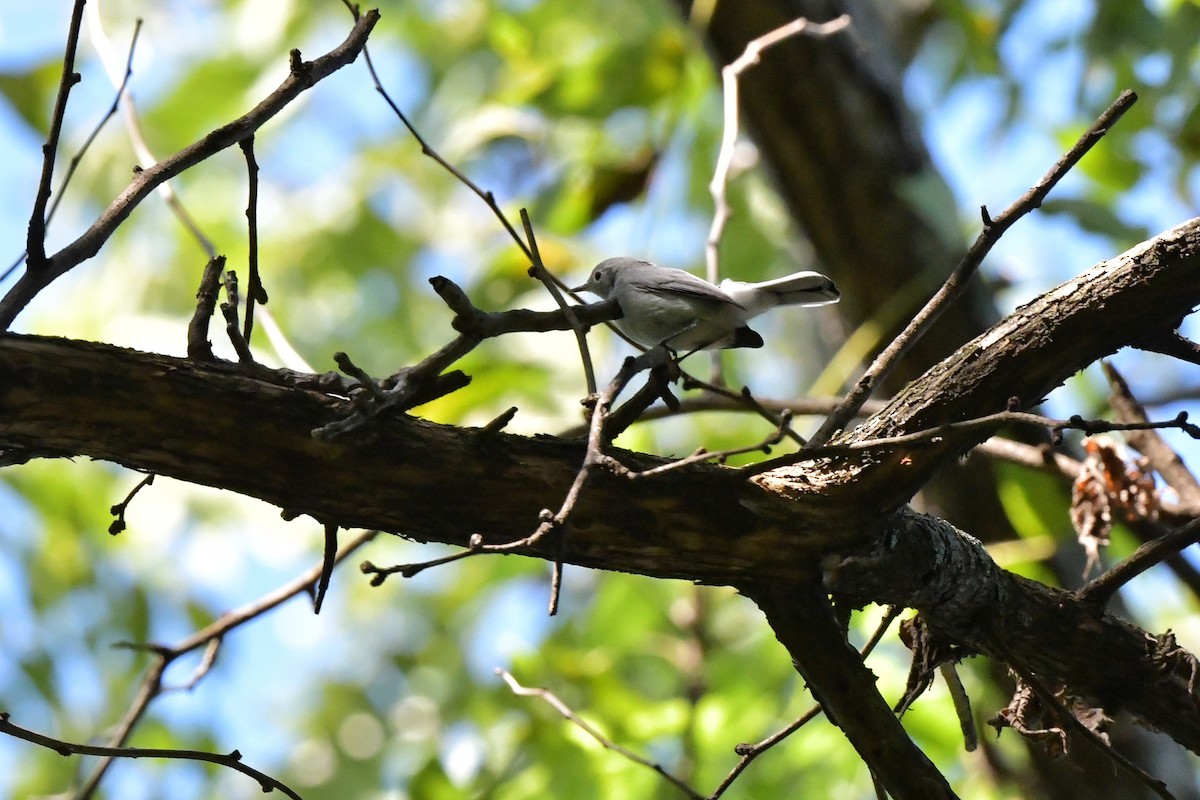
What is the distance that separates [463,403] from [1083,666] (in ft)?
4.63

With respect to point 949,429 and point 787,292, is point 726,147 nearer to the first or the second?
point 787,292

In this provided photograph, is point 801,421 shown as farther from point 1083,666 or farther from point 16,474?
point 16,474

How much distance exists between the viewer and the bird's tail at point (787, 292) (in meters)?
1.41

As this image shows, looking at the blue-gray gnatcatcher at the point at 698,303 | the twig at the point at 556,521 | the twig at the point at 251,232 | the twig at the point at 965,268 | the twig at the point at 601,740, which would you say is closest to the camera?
the twig at the point at 556,521

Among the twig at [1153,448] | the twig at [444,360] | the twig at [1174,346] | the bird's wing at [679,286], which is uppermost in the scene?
the bird's wing at [679,286]

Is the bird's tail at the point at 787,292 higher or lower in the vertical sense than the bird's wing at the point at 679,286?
lower

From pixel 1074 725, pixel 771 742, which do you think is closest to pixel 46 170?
pixel 771 742

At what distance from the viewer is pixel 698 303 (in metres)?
1.40

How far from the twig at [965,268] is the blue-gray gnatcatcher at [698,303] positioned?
0.37 ft

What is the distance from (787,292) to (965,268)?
0.23 m

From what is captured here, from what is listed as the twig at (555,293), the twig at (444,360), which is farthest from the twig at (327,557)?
the twig at (555,293)

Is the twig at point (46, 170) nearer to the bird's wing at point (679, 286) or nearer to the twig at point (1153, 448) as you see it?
the bird's wing at point (679, 286)

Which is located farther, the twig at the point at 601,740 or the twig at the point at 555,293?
the twig at the point at 601,740

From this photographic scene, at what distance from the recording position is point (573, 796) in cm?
241
